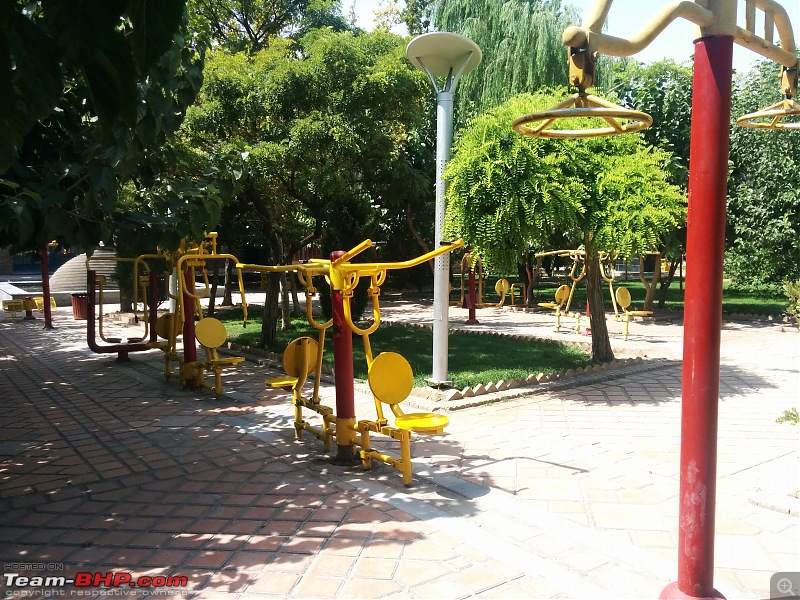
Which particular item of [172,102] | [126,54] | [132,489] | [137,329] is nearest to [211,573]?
[132,489]

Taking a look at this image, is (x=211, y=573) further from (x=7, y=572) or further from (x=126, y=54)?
(x=126, y=54)

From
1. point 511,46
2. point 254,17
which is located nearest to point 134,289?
point 511,46

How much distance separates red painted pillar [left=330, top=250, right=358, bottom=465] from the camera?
4.33 meters

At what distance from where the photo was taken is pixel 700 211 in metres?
2.24

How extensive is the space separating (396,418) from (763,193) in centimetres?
1162

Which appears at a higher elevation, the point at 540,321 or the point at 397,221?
the point at 397,221

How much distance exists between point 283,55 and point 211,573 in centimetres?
826

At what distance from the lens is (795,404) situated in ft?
20.2

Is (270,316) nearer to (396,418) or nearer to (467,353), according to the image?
(467,353)

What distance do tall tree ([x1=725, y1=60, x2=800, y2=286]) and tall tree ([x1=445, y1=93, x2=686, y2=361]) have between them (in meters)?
7.07

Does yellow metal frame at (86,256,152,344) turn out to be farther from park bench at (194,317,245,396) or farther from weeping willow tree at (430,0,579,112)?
weeping willow tree at (430,0,579,112)

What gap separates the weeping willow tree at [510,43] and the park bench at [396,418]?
35.7 ft

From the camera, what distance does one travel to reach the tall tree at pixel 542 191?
6227 mm

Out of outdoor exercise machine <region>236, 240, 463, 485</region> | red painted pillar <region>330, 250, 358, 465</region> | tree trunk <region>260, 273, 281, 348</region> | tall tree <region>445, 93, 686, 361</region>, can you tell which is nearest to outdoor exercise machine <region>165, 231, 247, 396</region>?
tree trunk <region>260, 273, 281, 348</region>
